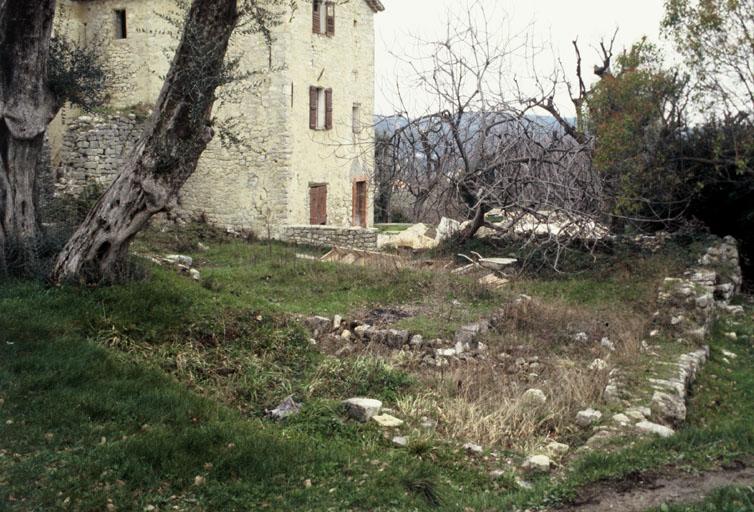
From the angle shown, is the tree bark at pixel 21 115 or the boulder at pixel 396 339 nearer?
the tree bark at pixel 21 115

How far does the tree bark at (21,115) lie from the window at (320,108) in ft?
39.7

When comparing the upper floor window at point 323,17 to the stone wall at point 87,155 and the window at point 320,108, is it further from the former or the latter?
the stone wall at point 87,155

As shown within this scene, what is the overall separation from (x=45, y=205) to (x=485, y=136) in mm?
10127

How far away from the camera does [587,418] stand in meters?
7.75

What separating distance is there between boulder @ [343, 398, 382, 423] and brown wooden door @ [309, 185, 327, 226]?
15.7 metres

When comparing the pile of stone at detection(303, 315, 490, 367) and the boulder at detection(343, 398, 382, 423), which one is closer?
the boulder at detection(343, 398, 382, 423)

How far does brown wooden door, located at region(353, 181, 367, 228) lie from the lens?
25172 millimetres

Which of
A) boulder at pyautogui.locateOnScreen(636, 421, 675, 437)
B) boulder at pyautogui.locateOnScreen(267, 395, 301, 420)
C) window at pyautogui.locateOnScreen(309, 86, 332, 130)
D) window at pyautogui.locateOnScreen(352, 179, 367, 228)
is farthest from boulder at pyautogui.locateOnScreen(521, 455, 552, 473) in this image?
window at pyautogui.locateOnScreen(352, 179, 367, 228)

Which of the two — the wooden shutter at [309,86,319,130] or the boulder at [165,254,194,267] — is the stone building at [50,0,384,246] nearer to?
the wooden shutter at [309,86,319,130]

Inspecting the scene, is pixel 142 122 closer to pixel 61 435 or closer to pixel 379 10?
pixel 379 10

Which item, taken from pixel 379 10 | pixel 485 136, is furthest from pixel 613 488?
pixel 379 10

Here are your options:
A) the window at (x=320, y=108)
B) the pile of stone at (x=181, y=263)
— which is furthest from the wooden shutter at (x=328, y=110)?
the pile of stone at (x=181, y=263)

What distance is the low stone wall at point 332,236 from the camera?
2116 centimetres

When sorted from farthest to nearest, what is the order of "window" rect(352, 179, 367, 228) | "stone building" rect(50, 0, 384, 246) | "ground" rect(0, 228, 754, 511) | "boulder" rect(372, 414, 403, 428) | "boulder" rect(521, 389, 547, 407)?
"window" rect(352, 179, 367, 228)
"stone building" rect(50, 0, 384, 246)
"boulder" rect(521, 389, 547, 407)
"boulder" rect(372, 414, 403, 428)
"ground" rect(0, 228, 754, 511)
